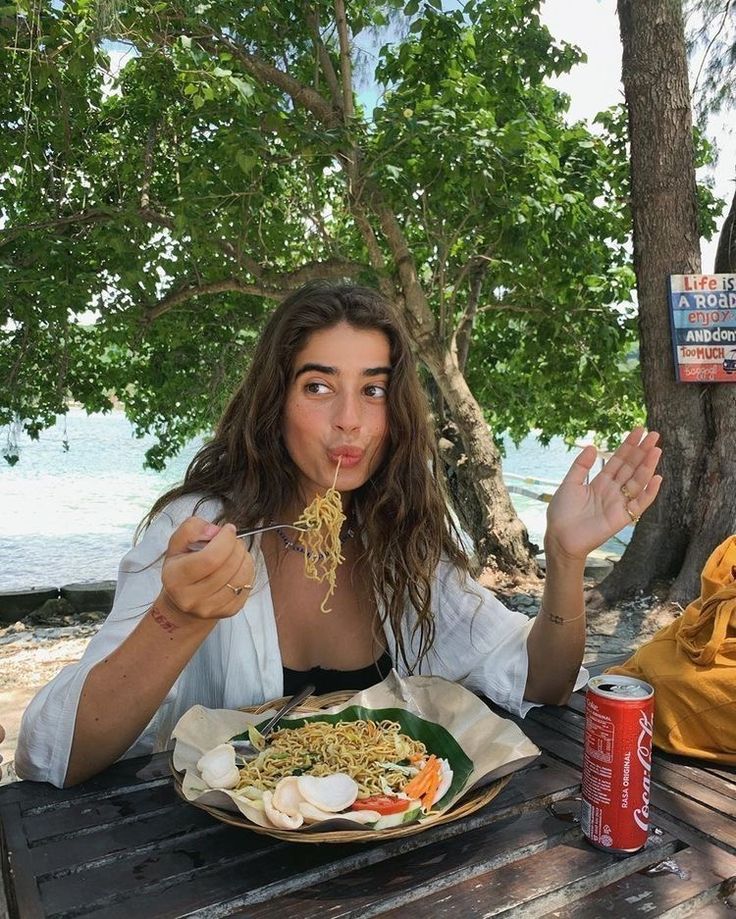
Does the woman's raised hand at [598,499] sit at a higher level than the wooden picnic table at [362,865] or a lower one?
higher

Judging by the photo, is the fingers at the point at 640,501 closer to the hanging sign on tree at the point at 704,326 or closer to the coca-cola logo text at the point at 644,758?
the coca-cola logo text at the point at 644,758

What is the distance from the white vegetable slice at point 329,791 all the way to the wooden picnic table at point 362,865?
9 centimetres

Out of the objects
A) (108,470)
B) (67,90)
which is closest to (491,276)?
(67,90)

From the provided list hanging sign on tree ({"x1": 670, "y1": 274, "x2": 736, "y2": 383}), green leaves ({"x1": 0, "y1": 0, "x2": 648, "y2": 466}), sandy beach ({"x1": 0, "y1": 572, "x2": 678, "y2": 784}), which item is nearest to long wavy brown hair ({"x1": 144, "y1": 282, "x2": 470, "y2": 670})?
sandy beach ({"x1": 0, "y1": 572, "x2": 678, "y2": 784})

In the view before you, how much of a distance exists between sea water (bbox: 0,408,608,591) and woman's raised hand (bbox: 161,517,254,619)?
3.57ft

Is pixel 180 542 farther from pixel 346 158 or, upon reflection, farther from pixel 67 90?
pixel 67 90

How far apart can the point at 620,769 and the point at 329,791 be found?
1.49 feet

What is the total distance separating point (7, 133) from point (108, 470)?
1306 inches

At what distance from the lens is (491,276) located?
8.93 metres

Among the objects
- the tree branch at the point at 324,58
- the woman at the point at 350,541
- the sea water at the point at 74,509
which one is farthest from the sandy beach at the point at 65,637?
the tree branch at the point at 324,58

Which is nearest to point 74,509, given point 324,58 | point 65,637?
point 65,637

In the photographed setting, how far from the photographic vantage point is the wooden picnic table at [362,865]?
1124mm

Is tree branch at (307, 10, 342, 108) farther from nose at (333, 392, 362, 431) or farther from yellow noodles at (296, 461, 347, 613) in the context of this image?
yellow noodles at (296, 461, 347, 613)

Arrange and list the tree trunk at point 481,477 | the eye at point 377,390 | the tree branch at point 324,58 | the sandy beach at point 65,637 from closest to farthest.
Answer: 1. the eye at point 377,390
2. the sandy beach at point 65,637
3. the tree branch at point 324,58
4. the tree trunk at point 481,477
